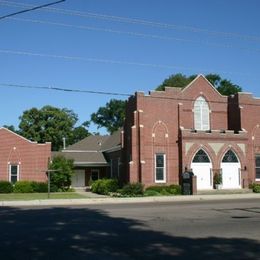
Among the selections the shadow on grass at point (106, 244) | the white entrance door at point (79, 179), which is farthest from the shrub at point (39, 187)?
the shadow on grass at point (106, 244)

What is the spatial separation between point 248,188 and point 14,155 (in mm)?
22666

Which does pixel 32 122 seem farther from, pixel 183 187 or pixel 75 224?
pixel 75 224

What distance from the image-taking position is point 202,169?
45.3 metres

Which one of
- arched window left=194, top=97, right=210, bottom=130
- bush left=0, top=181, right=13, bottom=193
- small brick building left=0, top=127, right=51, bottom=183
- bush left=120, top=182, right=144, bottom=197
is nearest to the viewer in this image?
bush left=120, top=182, right=144, bottom=197

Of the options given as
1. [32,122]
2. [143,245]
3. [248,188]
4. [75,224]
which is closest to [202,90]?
[248,188]

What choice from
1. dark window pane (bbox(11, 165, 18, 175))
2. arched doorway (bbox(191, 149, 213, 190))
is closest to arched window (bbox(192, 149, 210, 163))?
arched doorway (bbox(191, 149, 213, 190))

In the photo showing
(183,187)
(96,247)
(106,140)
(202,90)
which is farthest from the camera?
(106,140)

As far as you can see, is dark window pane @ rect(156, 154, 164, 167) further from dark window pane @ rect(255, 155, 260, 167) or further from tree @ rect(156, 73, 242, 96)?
tree @ rect(156, 73, 242, 96)

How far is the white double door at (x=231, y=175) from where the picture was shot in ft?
151

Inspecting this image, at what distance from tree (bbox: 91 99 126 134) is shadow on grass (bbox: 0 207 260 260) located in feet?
272

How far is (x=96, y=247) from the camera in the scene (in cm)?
1208

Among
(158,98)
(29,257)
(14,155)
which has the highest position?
(158,98)

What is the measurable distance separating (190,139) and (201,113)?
13.2 ft

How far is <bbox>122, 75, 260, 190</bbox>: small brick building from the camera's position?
147ft
